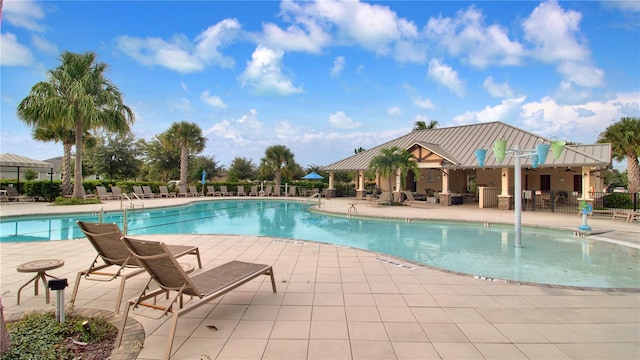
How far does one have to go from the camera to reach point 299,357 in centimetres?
270

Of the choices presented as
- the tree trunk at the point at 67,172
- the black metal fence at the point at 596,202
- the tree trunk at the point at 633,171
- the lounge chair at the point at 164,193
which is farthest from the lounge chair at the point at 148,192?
the tree trunk at the point at 633,171

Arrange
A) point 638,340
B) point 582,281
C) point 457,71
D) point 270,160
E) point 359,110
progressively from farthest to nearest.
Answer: point 270,160 → point 359,110 → point 457,71 → point 582,281 → point 638,340

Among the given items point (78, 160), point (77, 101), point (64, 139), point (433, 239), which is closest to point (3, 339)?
point (433, 239)

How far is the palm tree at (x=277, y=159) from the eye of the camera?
27.6 m

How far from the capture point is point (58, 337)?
9.69ft

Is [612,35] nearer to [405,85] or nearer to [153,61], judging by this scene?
[405,85]

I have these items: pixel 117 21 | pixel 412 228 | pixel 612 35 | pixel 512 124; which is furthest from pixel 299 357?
pixel 512 124

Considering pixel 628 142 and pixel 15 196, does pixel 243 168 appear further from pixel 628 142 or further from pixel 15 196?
pixel 628 142

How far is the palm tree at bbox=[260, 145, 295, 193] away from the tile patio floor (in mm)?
22242

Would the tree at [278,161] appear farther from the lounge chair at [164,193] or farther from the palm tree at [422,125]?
the palm tree at [422,125]

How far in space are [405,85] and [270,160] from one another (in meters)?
Result: 12.9

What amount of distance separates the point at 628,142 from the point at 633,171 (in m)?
2.23

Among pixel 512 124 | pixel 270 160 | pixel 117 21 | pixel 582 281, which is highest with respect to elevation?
pixel 117 21

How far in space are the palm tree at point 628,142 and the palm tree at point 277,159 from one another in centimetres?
2232
